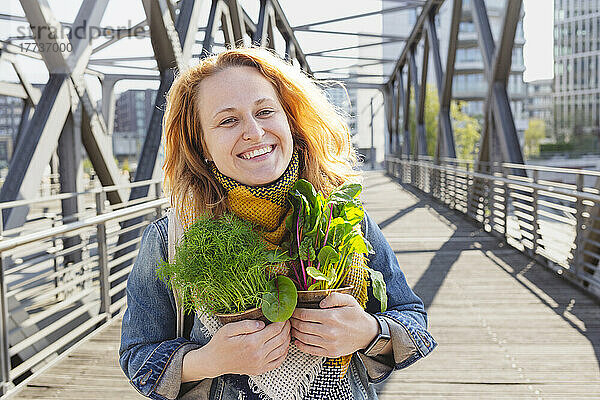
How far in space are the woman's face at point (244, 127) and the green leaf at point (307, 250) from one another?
0.16m

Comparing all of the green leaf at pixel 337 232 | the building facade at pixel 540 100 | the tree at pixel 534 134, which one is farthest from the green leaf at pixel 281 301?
the building facade at pixel 540 100

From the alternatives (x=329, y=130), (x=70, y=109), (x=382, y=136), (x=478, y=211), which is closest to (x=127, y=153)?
(x=478, y=211)

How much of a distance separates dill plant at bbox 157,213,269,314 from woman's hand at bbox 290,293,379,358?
0.32ft

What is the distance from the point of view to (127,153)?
21578 millimetres

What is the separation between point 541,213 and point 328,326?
551cm

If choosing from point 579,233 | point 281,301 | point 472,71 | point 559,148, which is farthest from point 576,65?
point 281,301

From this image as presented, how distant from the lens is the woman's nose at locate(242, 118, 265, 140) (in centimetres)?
113

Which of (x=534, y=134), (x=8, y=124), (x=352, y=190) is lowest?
(x=352, y=190)

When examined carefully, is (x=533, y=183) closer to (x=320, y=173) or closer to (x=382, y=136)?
(x=320, y=173)

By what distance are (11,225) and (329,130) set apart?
319 centimetres

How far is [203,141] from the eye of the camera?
4.02 feet

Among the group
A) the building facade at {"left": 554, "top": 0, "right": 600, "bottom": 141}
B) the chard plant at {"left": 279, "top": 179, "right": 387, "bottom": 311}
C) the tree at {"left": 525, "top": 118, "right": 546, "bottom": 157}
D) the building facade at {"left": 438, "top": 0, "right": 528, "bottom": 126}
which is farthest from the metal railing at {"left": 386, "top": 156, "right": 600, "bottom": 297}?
the building facade at {"left": 554, "top": 0, "right": 600, "bottom": 141}

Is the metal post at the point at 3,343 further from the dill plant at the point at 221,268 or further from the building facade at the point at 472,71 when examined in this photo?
the building facade at the point at 472,71

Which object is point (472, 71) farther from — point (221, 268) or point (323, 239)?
point (221, 268)
